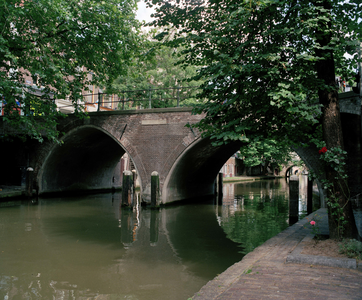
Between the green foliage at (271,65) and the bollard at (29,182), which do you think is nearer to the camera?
the green foliage at (271,65)

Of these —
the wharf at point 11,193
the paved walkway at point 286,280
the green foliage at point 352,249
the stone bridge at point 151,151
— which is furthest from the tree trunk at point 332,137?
the wharf at point 11,193

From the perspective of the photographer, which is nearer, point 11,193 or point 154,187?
point 154,187

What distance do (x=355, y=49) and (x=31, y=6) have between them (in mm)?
9268

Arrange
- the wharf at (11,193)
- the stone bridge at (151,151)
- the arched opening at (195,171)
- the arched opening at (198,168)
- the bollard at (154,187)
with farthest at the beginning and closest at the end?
the wharf at (11,193) < the arched opening at (195,171) < the bollard at (154,187) < the arched opening at (198,168) < the stone bridge at (151,151)

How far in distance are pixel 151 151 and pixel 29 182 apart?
286 inches

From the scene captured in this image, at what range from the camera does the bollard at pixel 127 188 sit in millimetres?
13633

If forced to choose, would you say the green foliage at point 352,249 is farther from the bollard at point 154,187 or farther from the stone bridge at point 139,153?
the bollard at point 154,187

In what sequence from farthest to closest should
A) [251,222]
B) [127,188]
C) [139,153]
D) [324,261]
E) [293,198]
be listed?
[139,153] < [127,188] < [293,198] < [251,222] < [324,261]

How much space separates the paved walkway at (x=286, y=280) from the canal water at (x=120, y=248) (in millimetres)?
1204

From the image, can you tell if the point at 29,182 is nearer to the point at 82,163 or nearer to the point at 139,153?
the point at 82,163

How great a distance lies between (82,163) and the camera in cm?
2052

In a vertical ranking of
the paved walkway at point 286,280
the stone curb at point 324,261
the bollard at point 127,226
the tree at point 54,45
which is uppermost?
the tree at point 54,45

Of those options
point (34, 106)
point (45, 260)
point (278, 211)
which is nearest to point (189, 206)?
point (278, 211)

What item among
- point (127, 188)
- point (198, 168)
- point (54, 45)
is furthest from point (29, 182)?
point (198, 168)
